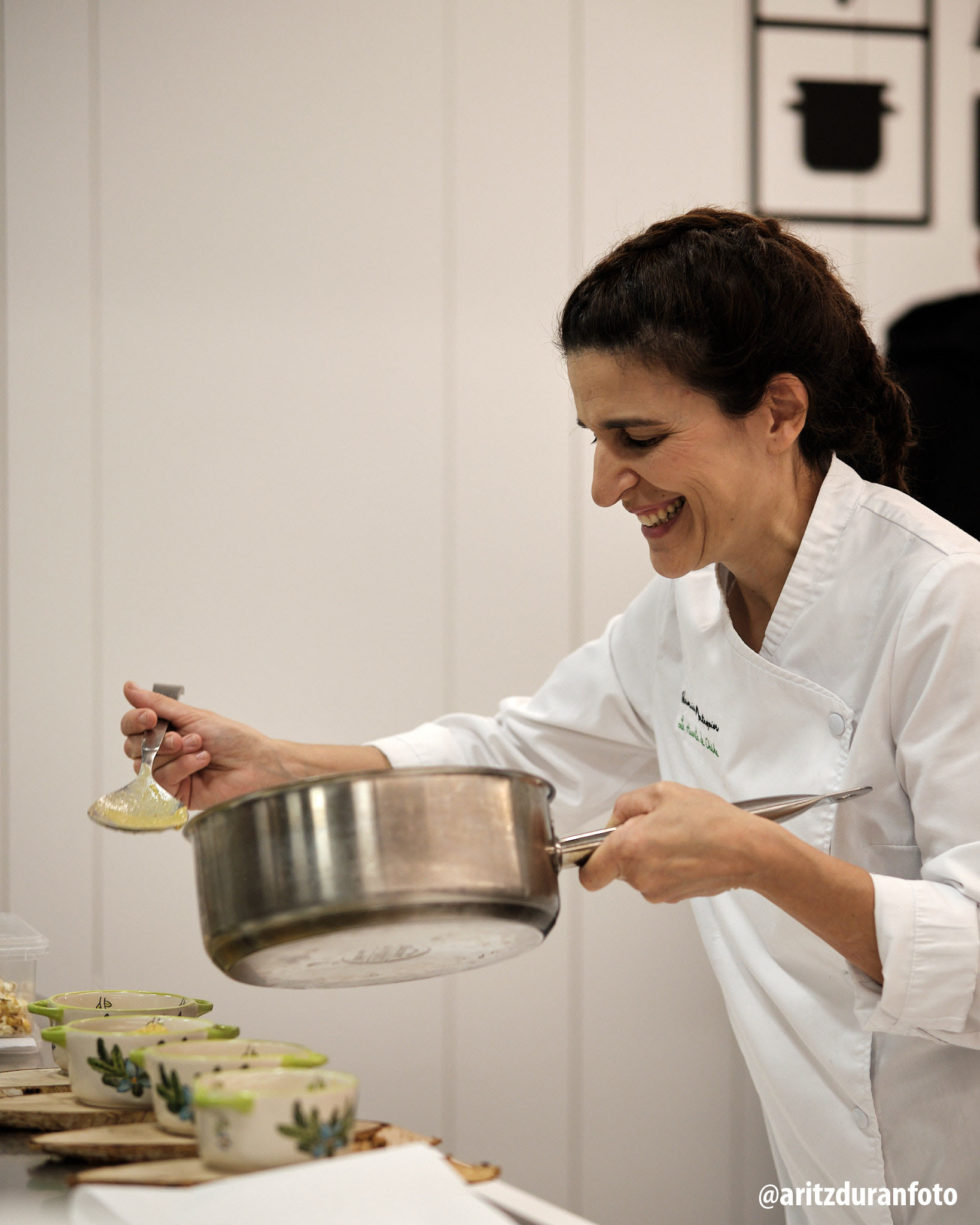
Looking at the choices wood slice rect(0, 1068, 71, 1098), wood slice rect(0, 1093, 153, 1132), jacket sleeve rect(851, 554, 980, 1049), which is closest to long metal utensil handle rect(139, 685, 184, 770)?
wood slice rect(0, 1068, 71, 1098)

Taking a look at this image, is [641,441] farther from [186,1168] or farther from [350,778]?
[186,1168]

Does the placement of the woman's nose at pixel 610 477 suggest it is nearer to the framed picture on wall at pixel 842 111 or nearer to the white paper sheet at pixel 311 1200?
the white paper sheet at pixel 311 1200

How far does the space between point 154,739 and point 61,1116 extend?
536mm

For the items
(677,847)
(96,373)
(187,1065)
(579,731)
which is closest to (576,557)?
(579,731)

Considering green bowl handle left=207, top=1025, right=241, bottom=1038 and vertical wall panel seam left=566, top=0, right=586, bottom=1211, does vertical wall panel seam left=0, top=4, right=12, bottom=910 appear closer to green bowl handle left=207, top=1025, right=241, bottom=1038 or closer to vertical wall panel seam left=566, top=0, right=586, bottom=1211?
vertical wall panel seam left=566, top=0, right=586, bottom=1211

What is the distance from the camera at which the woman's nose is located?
4.08 ft

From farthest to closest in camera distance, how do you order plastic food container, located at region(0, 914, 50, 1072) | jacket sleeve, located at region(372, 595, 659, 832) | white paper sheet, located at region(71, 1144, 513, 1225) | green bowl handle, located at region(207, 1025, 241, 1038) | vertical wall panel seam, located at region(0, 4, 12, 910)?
vertical wall panel seam, located at region(0, 4, 12, 910) < jacket sleeve, located at region(372, 595, 659, 832) < plastic food container, located at region(0, 914, 50, 1072) < green bowl handle, located at region(207, 1025, 241, 1038) < white paper sheet, located at region(71, 1144, 513, 1225)

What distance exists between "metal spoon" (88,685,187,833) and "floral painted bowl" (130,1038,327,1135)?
45 centimetres

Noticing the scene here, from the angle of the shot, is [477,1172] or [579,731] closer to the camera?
[477,1172]

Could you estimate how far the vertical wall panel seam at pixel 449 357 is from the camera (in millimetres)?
2297

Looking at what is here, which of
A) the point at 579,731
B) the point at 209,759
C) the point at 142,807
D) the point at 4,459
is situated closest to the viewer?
the point at 142,807

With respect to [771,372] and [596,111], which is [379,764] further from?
[596,111]

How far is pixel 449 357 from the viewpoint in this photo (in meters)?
2.31

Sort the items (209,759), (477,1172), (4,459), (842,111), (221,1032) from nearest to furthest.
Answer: (477,1172), (221,1032), (209,759), (4,459), (842,111)
